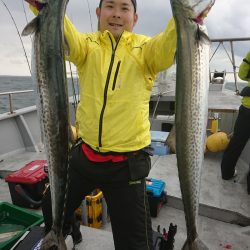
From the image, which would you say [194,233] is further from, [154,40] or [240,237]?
[240,237]

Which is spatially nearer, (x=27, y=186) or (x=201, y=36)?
A: (x=201, y=36)

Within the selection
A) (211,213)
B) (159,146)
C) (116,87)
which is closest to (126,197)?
(116,87)

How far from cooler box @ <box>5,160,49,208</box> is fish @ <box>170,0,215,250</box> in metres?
3.03

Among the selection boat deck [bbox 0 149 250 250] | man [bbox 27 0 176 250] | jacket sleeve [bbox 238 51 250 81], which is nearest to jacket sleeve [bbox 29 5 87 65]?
man [bbox 27 0 176 250]

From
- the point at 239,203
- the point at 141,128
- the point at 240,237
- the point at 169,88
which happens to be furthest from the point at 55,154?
the point at 169,88

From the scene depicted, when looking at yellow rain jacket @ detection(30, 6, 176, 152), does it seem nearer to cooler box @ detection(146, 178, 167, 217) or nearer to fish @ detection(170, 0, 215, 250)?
fish @ detection(170, 0, 215, 250)

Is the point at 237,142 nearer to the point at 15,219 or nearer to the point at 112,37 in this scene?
the point at 112,37

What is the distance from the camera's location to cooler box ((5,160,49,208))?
15.1ft

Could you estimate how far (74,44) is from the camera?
2.31 m

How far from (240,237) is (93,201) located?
1967mm

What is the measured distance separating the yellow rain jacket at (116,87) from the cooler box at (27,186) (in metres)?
2.57

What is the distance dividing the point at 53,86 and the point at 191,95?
83cm

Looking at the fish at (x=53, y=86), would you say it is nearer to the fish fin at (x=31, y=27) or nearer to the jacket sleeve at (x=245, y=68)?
the fish fin at (x=31, y=27)

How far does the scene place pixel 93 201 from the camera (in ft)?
13.1
